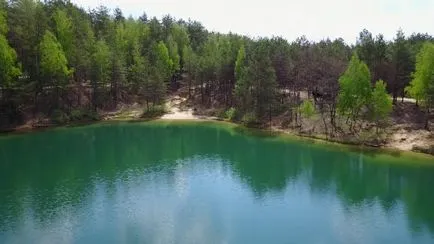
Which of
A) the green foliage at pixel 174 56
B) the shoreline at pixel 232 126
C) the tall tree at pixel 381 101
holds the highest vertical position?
the green foliage at pixel 174 56

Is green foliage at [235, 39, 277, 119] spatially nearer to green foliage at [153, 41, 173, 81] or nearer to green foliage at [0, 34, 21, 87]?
green foliage at [153, 41, 173, 81]

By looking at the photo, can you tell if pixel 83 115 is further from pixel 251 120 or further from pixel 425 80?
pixel 425 80

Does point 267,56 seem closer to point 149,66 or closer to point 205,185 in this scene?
point 149,66

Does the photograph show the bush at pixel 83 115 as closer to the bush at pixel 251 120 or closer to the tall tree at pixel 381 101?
the bush at pixel 251 120

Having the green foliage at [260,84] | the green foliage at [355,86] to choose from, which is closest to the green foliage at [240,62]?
the green foliage at [260,84]

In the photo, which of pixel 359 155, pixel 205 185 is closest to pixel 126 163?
pixel 205 185

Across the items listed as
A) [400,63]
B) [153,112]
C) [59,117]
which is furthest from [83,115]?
[400,63]
